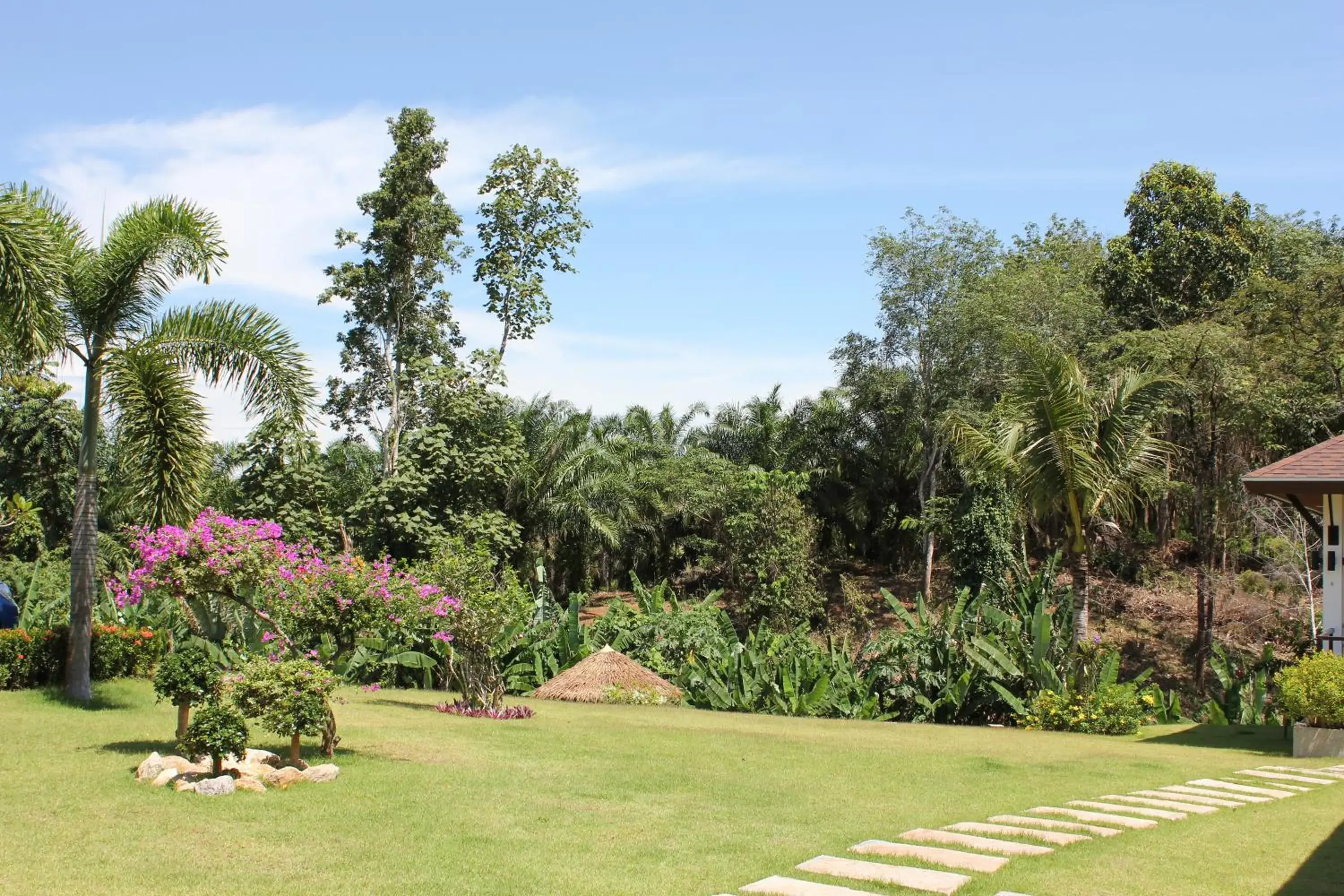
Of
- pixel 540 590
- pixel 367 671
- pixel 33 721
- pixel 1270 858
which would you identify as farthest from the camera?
pixel 540 590

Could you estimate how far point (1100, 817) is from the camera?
26.9ft

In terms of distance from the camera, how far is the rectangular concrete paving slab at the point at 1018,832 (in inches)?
287

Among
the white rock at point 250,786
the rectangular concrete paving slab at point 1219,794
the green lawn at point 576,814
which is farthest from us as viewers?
the rectangular concrete paving slab at point 1219,794

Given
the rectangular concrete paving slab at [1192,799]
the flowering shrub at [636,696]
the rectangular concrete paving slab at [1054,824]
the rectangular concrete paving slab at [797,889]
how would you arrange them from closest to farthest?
the rectangular concrete paving slab at [797,889] < the rectangular concrete paving slab at [1054,824] < the rectangular concrete paving slab at [1192,799] < the flowering shrub at [636,696]

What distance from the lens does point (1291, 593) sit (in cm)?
2500

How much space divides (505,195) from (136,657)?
1634 cm

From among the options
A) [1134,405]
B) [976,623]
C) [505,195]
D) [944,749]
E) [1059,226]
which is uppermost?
[1059,226]

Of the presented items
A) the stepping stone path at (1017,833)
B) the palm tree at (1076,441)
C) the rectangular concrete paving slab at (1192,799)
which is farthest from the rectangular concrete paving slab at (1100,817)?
the palm tree at (1076,441)

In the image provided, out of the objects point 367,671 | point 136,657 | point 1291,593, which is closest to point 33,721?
point 136,657

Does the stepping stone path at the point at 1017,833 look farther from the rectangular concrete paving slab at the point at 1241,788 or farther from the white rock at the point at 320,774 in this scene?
the white rock at the point at 320,774

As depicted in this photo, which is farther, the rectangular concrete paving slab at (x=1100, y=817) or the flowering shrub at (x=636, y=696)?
the flowering shrub at (x=636, y=696)

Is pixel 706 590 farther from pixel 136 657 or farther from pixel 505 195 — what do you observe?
pixel 136 657

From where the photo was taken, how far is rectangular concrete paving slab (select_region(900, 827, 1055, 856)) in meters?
6.94

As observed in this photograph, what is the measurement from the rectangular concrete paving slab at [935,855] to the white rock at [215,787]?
4.37 metres
